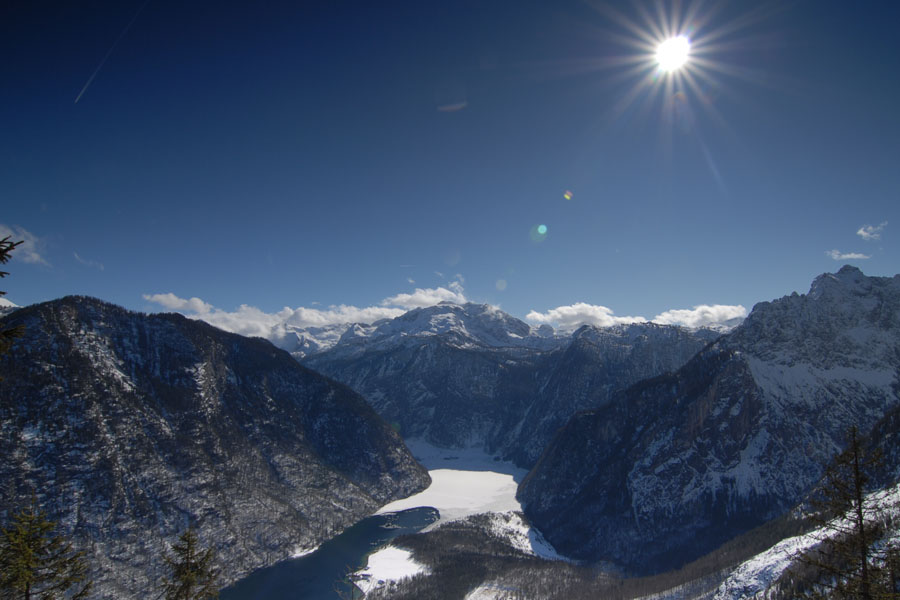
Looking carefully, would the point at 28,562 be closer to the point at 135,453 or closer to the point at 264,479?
the point at 135,453

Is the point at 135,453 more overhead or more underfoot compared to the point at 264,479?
more overhead

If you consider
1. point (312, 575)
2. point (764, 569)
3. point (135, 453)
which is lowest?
point (312, 575)

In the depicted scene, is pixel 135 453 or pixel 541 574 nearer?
pixel 135 453

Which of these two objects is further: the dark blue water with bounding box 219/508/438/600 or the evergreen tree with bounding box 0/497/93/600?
the dark blue water with bounding box 219/508/438/600

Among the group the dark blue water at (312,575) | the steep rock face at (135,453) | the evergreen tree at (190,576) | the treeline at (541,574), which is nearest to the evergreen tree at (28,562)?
the evergreen tree at (190,576)

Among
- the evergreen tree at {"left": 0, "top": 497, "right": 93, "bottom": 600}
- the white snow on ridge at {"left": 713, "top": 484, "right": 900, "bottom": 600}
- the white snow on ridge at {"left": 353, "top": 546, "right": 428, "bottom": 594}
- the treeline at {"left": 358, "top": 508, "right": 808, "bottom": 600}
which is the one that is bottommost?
the white snow on ridge at {"left": 353, "top": 546, "right": 428, "bottom": 594}

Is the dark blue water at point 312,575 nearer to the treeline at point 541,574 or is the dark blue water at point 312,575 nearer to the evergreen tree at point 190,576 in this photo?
the treeline at point 541,574

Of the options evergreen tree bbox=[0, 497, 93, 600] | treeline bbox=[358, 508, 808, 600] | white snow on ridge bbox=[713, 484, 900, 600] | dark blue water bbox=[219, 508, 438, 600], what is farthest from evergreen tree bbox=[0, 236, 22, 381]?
treeline bbox=[358, 508, 808, 600]

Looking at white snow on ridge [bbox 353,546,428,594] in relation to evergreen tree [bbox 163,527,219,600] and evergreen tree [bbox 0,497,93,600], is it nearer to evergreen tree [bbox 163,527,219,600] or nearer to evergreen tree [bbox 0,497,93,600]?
evergreen tree [bbox 163,527,219,600]

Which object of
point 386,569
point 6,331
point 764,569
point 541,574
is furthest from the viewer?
point 386,569

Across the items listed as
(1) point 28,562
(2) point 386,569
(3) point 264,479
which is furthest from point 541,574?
(1) point 28,562
